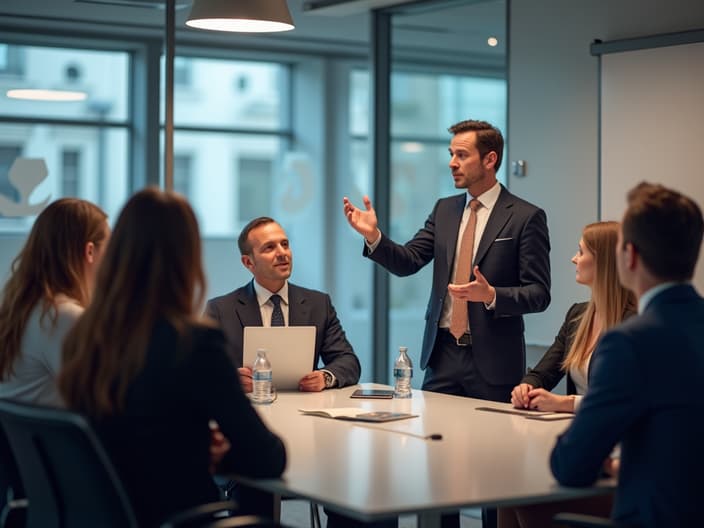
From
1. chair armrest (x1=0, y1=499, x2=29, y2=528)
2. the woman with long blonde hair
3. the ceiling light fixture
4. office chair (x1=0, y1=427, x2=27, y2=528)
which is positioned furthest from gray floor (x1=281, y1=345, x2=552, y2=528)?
the ceiling light fixture

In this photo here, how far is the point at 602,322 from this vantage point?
12.5ft

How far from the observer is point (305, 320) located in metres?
4.54

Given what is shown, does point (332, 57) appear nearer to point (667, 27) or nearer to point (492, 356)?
point (667, 27)

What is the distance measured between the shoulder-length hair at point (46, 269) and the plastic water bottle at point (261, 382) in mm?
988

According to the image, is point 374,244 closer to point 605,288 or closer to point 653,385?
point 605,288

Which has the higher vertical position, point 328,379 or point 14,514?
point 328,379

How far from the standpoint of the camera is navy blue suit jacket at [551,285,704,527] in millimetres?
2525

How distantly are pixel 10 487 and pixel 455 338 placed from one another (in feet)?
7.00

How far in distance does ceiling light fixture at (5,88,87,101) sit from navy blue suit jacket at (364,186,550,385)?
4.76 m

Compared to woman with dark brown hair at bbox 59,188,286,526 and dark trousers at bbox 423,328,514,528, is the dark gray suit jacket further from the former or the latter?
woman with dark brown hair at bbox 59,188,286,526

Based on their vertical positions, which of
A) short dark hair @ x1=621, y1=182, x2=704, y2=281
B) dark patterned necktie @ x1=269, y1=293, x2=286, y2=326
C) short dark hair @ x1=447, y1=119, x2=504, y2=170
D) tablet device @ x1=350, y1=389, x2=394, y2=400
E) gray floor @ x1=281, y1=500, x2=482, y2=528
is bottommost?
gray floor @ x1=281, y1=500, x2=482, y2=528

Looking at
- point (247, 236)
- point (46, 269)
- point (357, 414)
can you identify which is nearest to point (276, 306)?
point (247, 236)

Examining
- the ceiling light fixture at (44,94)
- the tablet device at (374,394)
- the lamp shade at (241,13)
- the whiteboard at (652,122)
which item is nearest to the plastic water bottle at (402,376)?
the tablet device at (374,394)

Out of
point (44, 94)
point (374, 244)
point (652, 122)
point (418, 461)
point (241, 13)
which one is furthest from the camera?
point (44, 94)
